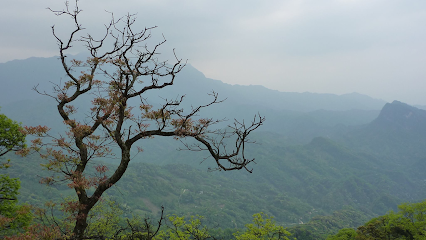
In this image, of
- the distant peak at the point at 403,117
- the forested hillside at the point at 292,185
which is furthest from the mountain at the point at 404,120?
the forested hillside at the point at 292,185

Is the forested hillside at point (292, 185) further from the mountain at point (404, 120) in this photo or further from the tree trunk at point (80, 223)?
the tree trunk at point (80, 223)

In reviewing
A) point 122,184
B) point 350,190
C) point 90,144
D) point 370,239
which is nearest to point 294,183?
point 350,190

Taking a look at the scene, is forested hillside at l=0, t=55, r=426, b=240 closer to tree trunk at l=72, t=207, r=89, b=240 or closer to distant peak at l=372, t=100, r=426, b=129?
distant peak at l=372, t=100, r=426, b=129

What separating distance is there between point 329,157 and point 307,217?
268 feet

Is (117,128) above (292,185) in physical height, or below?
above

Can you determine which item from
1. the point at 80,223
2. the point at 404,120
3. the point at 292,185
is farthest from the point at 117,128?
the point at 404,120

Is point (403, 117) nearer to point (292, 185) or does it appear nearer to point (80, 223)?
point (292, 185)

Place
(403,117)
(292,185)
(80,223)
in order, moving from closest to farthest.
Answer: (80,223) → (292,185) → (403,117)

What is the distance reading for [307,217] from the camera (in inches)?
3457

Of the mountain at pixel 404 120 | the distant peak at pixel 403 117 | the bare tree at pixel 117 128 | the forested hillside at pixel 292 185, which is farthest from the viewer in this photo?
the distant peak at pixel 403 117

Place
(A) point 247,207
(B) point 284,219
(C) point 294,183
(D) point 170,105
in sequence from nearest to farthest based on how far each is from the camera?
(D) point 170,105 → (B) point 284,219 → (A) point 247,207 → (C) point 294,183

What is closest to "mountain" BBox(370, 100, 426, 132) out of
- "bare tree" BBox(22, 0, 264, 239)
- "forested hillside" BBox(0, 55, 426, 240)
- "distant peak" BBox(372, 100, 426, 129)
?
"distant peak" BBox(372, 100, 426, 129)

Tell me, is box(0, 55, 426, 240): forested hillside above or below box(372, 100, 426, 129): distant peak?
below

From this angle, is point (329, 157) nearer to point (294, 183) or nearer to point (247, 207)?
point (294, 183)
